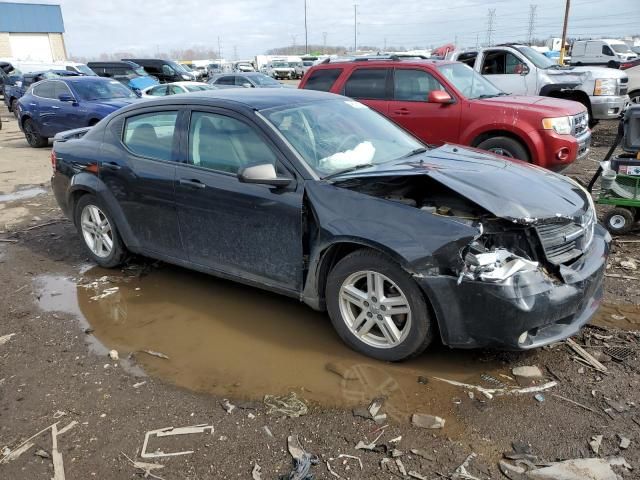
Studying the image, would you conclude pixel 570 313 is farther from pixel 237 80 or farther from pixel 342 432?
pixel 237 80

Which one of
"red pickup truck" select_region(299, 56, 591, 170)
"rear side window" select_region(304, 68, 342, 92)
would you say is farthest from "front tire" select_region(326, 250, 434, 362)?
"rear side window" select_region(304, 68, 342, 92)

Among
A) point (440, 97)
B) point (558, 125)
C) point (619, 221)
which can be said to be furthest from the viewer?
point (440, 97)

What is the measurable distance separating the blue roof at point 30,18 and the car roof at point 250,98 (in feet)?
202

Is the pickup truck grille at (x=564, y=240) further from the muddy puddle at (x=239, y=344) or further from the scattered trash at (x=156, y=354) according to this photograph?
the scattered trash at (x=156, y=354)

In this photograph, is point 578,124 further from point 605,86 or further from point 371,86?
point 605,86

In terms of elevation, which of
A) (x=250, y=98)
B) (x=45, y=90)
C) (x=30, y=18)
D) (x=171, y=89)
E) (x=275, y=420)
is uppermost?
(x=30, y=18)

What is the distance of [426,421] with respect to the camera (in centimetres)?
303

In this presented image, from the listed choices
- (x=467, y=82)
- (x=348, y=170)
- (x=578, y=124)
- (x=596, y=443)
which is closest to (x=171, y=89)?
(x=467, y=82)

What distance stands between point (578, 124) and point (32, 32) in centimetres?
6329

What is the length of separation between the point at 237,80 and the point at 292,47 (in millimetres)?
115962

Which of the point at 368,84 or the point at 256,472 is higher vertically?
the point at 368,84

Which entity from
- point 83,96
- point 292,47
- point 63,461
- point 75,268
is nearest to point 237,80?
point 83,96

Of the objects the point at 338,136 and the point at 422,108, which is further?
the point at 422,108

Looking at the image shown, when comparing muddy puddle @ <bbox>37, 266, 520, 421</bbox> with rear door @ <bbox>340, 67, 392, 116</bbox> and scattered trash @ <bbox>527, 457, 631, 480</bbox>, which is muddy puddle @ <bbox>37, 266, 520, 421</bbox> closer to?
scattered trash @ <bbox>527, 457, 631, 480</bbox>
